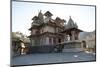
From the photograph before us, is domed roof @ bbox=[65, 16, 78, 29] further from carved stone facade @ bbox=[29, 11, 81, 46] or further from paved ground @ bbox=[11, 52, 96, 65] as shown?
paved ground @ bbox=[11, 52, 96, 65]

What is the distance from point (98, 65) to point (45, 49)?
91 cm

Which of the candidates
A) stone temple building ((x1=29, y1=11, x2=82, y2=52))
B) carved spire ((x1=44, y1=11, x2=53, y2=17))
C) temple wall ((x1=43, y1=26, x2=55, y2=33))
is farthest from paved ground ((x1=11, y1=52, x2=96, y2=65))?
carved spire ((x1=44, y1=11, x2=53, y2=17))

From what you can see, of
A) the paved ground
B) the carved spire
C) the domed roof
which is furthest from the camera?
the domed roof

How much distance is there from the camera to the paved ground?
98.3 inches

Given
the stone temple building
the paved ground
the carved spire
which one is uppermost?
the carved spire

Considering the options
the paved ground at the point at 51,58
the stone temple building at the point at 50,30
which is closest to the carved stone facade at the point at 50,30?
the stone temple building at the point at 50,30

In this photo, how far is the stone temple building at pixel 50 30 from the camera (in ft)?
8.45

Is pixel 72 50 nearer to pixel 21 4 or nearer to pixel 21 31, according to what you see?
pixel 21 31

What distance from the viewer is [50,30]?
2.65 meters

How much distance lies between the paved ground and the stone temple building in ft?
0.56

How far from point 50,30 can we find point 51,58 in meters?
0.41

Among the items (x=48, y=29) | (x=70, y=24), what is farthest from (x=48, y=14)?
(x=70, y=24)

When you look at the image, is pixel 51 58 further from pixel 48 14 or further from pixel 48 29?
pixel 48 14

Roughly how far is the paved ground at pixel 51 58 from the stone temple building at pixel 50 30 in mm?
172
